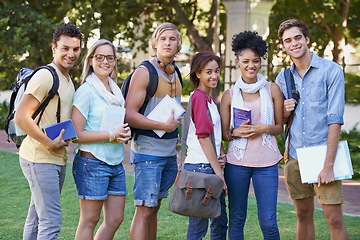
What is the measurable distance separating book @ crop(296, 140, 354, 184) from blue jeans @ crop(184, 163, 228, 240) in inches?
29.0

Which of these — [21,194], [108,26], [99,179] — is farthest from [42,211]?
[108,26]

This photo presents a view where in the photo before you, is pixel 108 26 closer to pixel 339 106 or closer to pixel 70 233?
pixel 70 233

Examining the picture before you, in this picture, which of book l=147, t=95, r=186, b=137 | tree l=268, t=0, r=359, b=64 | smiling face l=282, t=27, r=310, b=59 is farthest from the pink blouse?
tree l=268, t=0, r=359, b=64

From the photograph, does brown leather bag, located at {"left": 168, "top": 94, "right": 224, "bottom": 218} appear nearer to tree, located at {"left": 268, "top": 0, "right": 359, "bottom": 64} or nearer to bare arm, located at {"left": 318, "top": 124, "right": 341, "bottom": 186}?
bare arm, located at {"left": 318, "top": 124, "right": 341, "bottom": 186}

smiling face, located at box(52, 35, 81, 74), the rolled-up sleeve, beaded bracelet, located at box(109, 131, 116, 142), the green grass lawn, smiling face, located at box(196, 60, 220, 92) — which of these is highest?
smiling face, located at box(52, 35, 81, 74)

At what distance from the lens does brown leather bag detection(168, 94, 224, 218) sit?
3.94 m

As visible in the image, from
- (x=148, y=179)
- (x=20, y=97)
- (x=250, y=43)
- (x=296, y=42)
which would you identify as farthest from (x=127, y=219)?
(x=296, y=42)

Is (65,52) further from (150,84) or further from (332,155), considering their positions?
(332,155)

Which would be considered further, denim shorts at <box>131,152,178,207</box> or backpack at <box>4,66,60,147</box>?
denim shorts at <box>131,152,178,207</box>

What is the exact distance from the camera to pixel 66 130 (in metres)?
3.76

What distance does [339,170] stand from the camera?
4.05 meters

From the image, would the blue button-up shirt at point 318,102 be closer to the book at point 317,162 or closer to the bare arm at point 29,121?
the book at point 317,162

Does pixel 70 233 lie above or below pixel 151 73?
below

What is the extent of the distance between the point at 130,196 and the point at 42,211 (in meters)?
4.33
